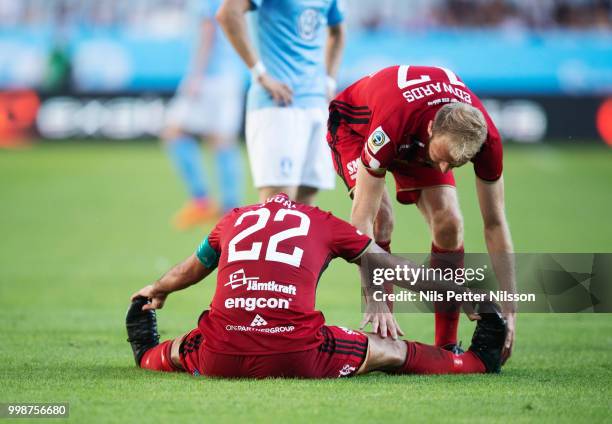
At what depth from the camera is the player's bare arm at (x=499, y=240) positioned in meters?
5.21

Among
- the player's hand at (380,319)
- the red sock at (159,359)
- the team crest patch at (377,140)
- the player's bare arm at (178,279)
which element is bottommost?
the red sock at (159,359)

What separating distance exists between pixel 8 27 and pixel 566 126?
1269 cm

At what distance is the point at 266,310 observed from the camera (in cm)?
470

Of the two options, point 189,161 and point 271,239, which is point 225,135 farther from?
point 271,239

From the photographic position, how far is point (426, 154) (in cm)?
506

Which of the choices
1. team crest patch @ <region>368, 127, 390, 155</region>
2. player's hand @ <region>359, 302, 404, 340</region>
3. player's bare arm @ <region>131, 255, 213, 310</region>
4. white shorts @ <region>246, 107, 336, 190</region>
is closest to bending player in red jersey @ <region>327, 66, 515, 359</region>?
team crest patch @ <region>368, 127, 390, 155</region>

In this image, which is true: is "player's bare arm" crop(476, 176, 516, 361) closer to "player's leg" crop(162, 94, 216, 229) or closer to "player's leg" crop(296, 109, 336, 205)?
"player's leg" crop(296, 109, 336, 205)

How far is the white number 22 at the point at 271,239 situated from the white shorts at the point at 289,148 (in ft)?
6.37

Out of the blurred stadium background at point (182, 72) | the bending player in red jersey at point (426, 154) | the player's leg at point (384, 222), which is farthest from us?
the blurred stadium background at point (182, 72)

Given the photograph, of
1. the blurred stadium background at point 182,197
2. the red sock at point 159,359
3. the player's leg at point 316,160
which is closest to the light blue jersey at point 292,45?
the player's leg at point 316,160

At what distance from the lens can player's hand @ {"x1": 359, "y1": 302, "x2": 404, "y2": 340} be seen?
5004 millimetres

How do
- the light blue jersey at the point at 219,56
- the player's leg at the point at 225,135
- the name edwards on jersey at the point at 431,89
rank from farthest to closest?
the light blue jersey at the point at 219,56, the player's leg at the point at 225,135, the name edwards on jersey at the point at 431,89

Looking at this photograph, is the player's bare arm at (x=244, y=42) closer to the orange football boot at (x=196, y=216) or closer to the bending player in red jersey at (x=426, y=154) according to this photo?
the bending player in red jersey at (x=426, y=154)

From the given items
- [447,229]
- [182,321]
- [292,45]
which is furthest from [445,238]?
[182,321]
